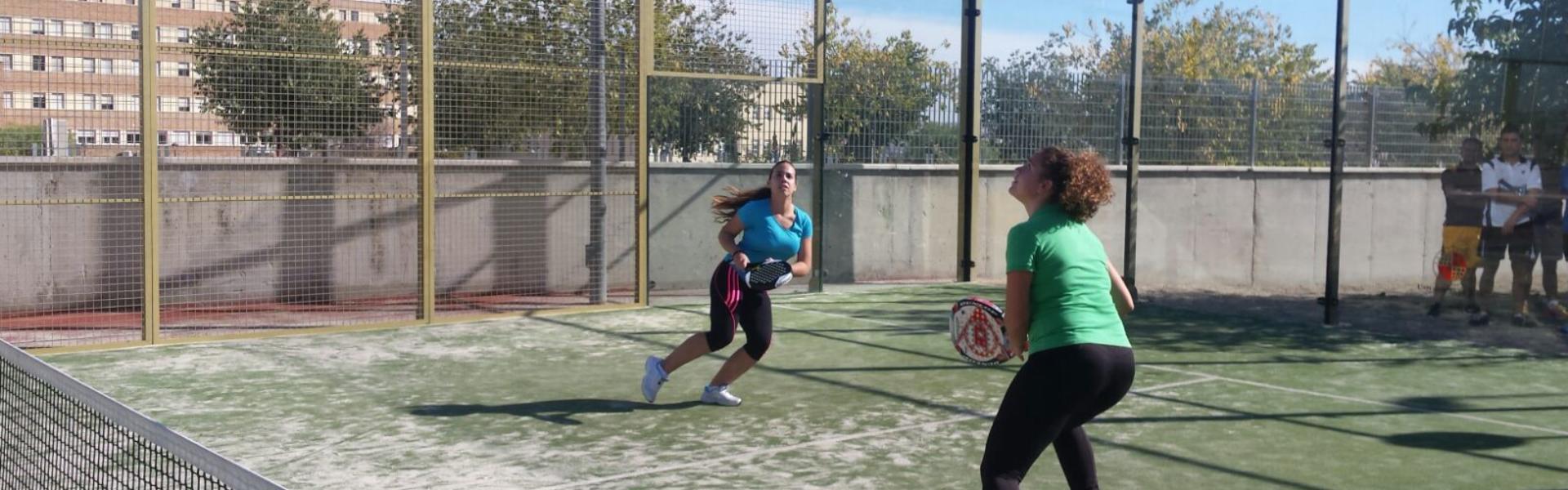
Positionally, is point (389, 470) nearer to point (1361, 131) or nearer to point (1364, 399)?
point (1364, 399)

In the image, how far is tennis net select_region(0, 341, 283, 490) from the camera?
4203 mm

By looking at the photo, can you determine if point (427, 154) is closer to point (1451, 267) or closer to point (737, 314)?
point (737, 314)

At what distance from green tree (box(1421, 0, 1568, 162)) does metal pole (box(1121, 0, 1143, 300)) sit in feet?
10.0

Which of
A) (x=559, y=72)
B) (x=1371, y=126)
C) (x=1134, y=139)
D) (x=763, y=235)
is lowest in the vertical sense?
(x=763, y=235)

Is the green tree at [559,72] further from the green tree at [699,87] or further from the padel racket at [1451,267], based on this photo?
the padel racket at [1451,267]

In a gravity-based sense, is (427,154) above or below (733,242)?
above

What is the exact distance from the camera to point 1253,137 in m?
18.0

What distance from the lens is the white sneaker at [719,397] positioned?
358 inches

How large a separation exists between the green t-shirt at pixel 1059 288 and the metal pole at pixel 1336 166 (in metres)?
8.60

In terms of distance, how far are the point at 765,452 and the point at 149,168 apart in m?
6.30

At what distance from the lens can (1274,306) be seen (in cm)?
A: 1491

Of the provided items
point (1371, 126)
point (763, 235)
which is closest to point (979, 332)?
point (763, 235)

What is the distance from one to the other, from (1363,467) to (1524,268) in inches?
260

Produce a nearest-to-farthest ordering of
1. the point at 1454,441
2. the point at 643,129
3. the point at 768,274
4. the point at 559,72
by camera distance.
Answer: the point at 1454,441 → the point at 768,274 → the point at 559,72 → the point at 643,129
